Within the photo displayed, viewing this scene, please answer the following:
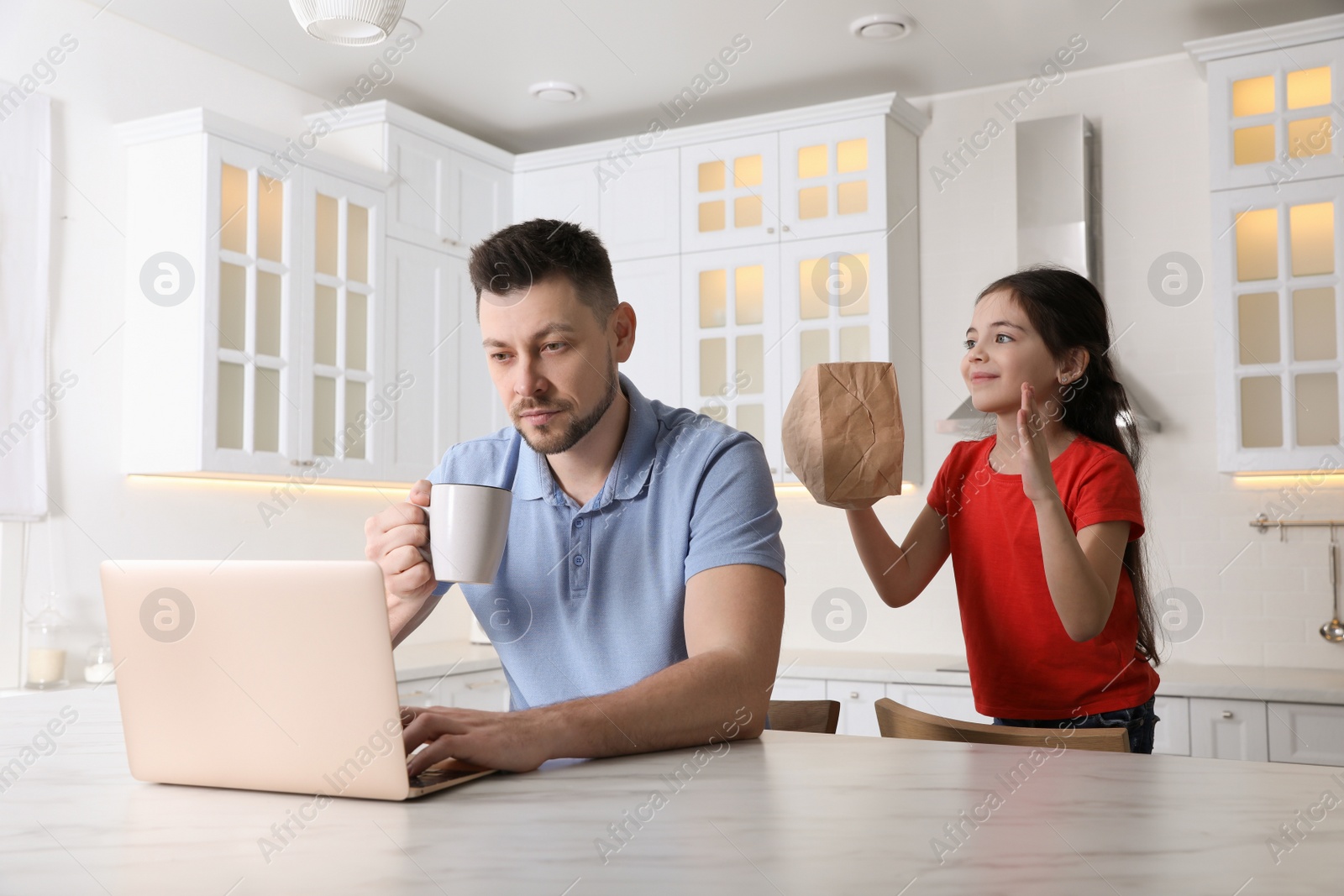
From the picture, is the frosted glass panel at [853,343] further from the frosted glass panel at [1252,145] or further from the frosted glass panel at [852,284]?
the frosted glass panel at [1252,145]

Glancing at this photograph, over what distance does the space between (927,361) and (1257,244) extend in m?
1.08

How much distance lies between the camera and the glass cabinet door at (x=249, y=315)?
3.21 meters

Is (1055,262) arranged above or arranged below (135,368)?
above

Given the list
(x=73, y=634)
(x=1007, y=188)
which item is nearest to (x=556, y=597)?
(x=73, y=634)

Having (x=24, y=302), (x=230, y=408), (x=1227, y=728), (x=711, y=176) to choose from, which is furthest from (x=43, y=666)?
(x=1227, y=728)

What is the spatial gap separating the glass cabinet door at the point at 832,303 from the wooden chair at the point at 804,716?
216cm

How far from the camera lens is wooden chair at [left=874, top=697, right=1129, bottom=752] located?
4.17 ft

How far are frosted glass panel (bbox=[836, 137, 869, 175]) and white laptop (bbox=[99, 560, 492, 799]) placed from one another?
322 cm

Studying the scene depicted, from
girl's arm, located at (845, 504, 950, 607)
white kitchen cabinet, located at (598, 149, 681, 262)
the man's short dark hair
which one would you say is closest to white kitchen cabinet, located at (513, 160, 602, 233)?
white kitchen cabinet, located at (598, 149, 681, 262)

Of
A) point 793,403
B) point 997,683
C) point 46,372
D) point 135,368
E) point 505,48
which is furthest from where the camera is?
point 505,48

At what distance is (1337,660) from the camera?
10.9 feet

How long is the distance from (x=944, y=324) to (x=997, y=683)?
2371 millimetres

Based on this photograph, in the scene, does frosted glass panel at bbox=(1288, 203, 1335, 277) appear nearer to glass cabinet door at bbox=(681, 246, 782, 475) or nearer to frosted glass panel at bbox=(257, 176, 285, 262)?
glass cabinet door at bbox=(681, 246, 782, 475)

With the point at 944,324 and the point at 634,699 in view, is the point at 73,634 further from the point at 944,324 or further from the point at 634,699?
the point at 944,324
